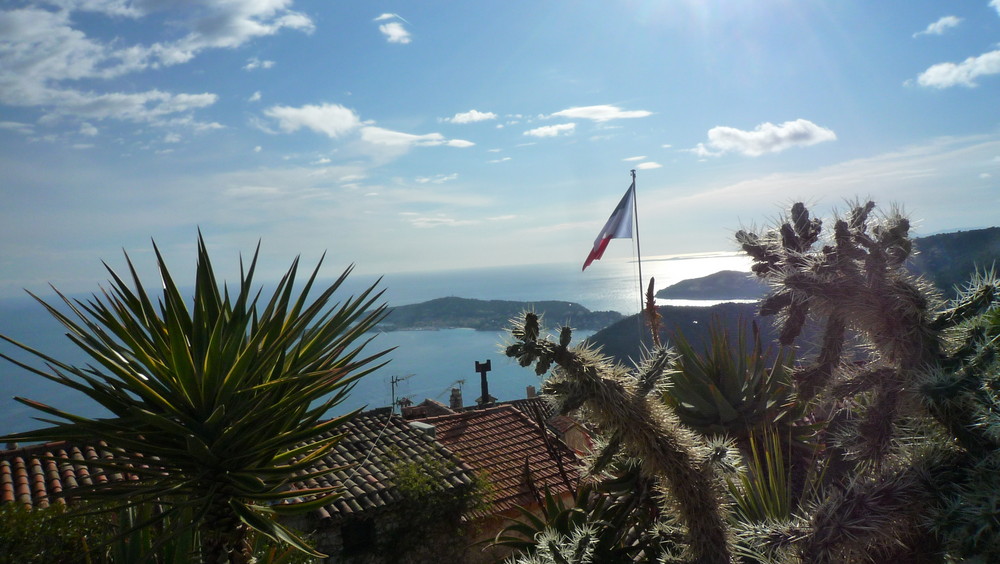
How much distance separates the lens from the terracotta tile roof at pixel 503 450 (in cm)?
1170

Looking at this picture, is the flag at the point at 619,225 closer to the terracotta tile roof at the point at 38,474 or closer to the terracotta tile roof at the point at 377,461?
the terracotta tile roof at the point at 377,461

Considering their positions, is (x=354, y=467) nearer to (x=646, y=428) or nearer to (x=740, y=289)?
(x=740, y=289)

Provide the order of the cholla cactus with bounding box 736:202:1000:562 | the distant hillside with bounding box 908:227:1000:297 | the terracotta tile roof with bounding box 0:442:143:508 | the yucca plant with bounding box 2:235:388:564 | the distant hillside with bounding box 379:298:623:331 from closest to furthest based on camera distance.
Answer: the cholla cactus with bounding box 736:202:1000:562
the yucca plant with bounding box 2:235:388:564
the terracotta tile roof with bounding box 0:442:143:508
the distant hillside with bounding box 908:227:1000:297
the distant hillside with bounding box 379:298:623:331

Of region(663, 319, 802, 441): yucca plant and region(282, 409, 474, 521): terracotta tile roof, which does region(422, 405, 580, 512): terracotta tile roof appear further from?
region(663, 319, 802, 441): yucca plant

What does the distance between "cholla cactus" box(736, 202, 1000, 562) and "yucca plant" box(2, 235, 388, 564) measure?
95.1 inches

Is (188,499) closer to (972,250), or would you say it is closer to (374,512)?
(374,512)

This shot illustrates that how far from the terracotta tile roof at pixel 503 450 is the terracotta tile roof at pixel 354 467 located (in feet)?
2.24

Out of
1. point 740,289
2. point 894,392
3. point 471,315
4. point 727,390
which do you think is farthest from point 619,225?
point 471,315

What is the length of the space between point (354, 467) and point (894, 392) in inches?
326

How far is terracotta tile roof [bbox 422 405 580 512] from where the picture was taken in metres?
11.7

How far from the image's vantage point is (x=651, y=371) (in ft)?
10.4

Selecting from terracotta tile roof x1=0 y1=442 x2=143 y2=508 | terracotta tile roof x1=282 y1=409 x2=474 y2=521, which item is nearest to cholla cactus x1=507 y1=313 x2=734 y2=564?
terracotta tile roof x1=282 y1=409 x2=474 y2=521

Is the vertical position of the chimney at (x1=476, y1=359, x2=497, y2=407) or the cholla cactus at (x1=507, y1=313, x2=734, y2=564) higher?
the cholla cactus at (x1=507, y1=313, x2=734, y2=564)

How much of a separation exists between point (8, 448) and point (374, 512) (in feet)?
18.9
